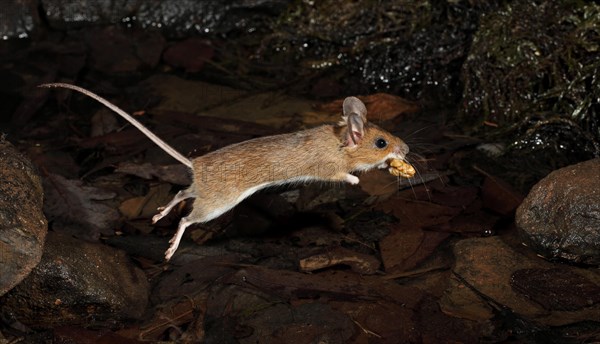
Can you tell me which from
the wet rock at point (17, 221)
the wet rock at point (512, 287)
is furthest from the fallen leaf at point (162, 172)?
the wet rock at point (512, 287)

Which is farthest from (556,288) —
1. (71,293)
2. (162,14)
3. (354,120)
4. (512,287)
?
(162,14)

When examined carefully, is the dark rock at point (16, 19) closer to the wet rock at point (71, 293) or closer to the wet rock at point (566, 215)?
the wet rock at point (71, 293)

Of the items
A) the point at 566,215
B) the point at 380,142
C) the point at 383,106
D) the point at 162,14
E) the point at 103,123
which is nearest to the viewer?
the point at 566,215

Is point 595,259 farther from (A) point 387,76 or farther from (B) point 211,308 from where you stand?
(A) point 387,76

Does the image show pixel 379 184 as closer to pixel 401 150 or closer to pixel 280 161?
pixel 401 150

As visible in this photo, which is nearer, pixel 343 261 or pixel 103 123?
pixel 343 261

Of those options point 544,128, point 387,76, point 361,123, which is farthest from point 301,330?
point 387,76
